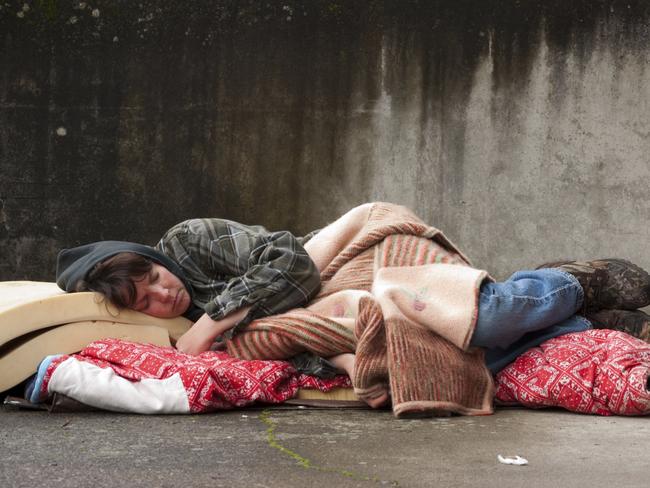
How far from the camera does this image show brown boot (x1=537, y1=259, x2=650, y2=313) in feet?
10.8

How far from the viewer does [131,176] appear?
5.55 metres

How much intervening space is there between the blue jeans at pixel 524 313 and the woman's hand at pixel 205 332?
0.83m

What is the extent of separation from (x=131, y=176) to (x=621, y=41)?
2.85 meters

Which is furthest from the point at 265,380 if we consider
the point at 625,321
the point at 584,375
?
the point at 625,321

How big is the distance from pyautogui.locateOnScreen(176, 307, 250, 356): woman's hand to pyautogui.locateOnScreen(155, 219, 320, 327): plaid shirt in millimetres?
25

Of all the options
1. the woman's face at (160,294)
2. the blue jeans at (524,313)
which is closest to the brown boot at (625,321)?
the blue jeans at (524,313)

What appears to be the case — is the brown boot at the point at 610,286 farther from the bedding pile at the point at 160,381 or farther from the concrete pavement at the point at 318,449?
the bedding pile at the point at 160,381

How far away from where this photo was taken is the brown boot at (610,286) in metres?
3.29

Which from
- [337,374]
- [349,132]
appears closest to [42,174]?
[349,132]

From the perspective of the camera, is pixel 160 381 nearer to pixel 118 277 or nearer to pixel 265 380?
pixel 265 380

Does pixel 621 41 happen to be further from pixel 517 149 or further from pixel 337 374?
pixel 337 374

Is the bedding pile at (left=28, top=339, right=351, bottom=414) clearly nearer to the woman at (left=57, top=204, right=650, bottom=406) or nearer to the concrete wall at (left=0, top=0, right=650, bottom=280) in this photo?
the woman at (left=57, top=204, right=650, bottom=406)

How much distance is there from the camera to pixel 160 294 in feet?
10.8

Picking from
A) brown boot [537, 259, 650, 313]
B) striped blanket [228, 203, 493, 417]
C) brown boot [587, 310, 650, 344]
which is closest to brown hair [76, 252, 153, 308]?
striped blanket [228, 203, 493, 417]
